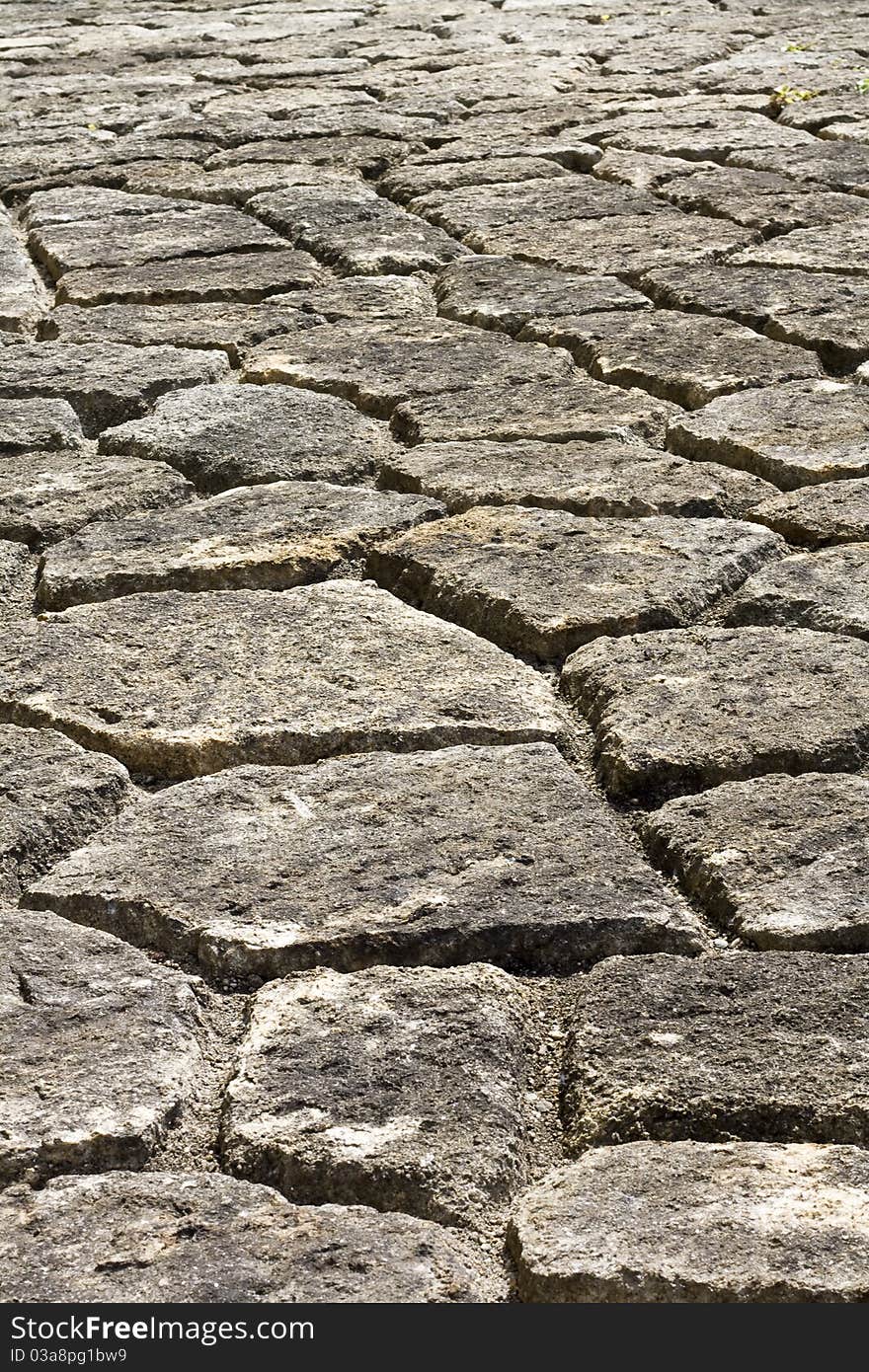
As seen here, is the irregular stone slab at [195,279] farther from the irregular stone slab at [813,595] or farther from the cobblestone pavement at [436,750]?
the irregular stone slab at [813,595]

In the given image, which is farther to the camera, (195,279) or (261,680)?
(195,279)

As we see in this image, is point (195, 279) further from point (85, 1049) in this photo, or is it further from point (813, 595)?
point (85, 1049)

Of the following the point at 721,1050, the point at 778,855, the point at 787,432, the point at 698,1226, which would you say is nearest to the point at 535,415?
the point at 787,432

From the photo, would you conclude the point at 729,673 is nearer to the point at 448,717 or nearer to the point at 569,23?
the point at 448,717

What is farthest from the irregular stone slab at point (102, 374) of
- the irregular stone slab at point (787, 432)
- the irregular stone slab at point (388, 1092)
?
the irregular stone slab at point (388, 1092)

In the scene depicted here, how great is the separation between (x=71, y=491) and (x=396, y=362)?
2.51ft

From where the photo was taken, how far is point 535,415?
2.95 m

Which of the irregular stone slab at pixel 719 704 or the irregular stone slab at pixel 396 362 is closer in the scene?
the irregular stone slab at pixel 719 704

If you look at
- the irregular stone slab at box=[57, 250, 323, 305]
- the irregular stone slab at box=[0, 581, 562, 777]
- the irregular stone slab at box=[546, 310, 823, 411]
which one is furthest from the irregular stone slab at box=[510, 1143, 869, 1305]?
the irregular stone slab at box=[57, 250, 323, 305]

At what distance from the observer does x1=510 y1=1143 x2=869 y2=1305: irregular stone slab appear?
1266 mm

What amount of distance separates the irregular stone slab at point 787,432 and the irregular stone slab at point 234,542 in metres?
0.53

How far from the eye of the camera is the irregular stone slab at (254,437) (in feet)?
9.09

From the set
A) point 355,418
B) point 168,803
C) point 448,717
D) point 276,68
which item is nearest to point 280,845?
point 168,803

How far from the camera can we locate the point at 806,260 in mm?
3715
